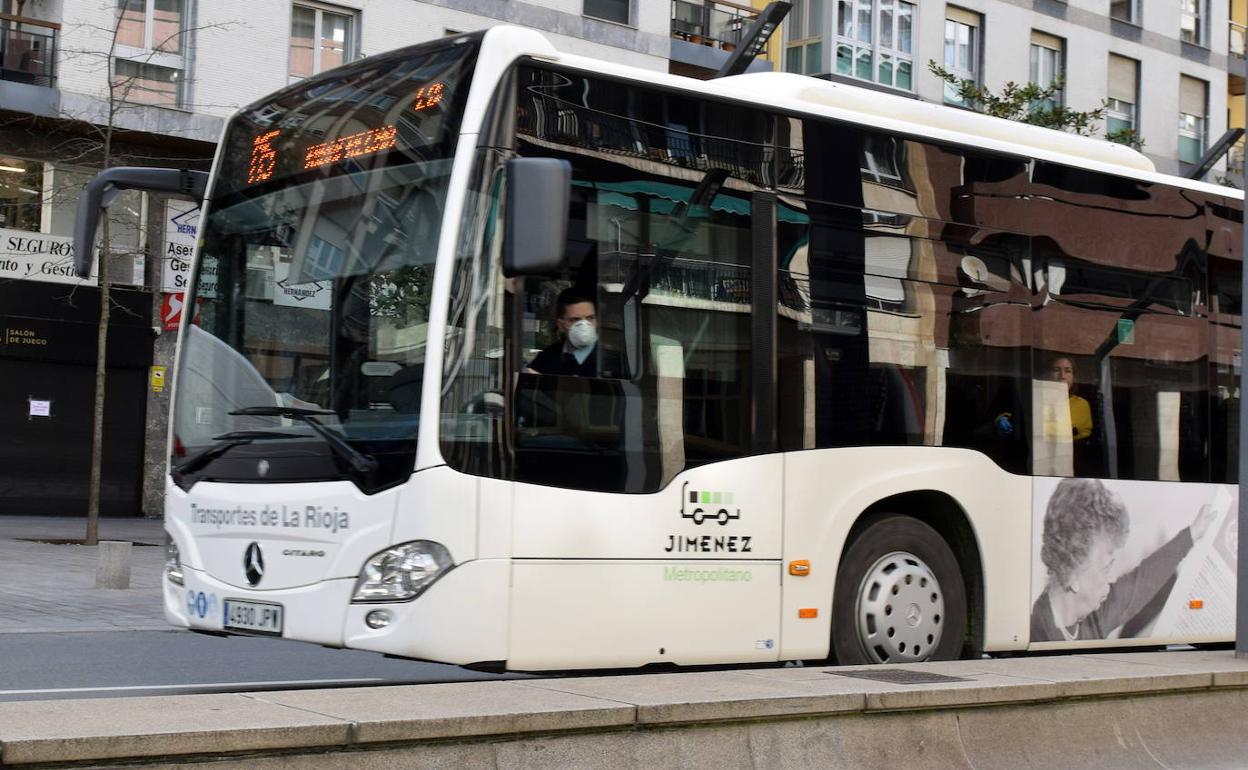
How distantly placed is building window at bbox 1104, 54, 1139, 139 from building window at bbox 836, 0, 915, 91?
6.48 metres

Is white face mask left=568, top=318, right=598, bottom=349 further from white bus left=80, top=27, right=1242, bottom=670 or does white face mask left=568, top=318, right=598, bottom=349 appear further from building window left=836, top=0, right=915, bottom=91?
building window left=836, top=0, right=915, bottom=91

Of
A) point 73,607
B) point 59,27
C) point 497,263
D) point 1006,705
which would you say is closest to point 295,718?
point 497,263

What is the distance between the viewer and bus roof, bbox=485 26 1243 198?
767 cm

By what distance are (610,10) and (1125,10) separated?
50.3 feet

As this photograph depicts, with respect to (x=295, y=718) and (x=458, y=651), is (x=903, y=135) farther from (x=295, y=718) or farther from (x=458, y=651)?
(x=295, y=718)

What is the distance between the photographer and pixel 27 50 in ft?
81.7

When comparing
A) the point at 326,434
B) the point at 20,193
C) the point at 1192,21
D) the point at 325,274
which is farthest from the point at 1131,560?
the point at 1192,21

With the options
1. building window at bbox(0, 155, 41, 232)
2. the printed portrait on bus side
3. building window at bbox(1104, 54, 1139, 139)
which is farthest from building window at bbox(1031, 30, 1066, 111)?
the printed portrait on bus side

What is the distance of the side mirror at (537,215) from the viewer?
681cm

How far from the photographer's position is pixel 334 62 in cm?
2767

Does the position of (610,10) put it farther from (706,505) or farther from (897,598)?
(706,505)

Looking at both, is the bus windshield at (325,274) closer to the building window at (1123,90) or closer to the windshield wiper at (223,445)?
the windshield wiper at (223,445)

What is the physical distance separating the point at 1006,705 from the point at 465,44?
11.9ft

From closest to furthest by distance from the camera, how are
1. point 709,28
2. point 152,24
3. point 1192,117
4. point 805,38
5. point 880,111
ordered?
point 880,111, point 152,24, point 709,28, point 805,38, point 1192,117
